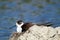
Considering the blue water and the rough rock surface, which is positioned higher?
the rough rock surface

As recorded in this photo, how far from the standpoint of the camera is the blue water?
14.5 metres

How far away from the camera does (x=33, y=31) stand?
784 cm

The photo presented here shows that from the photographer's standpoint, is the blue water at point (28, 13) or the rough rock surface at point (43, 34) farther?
the blue water at point (28, 13)

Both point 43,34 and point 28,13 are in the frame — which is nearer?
point 43,34

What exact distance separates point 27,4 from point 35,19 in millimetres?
3352

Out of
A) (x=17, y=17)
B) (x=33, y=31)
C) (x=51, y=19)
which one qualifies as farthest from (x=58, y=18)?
(x=33, y=31)

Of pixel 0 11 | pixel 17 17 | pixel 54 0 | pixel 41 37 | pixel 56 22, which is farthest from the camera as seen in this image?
pixel 54 0

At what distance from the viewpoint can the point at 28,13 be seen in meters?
16.5

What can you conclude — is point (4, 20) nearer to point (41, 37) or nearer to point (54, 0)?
point (54, 0)

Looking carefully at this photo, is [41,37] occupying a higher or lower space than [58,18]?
higher

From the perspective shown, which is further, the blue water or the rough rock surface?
the blue water

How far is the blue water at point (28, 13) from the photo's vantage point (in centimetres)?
1445

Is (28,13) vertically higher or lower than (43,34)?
lower

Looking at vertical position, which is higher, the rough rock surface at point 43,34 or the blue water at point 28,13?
the rough rock surface at point 43,34
